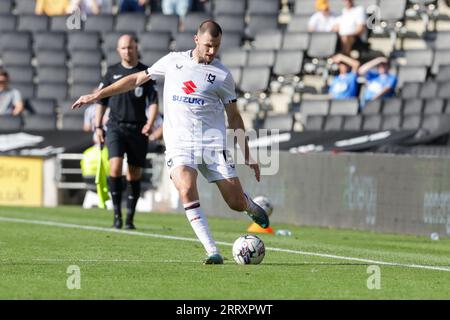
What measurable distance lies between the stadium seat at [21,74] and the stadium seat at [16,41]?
2.27 feet

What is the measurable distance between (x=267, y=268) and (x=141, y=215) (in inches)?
418

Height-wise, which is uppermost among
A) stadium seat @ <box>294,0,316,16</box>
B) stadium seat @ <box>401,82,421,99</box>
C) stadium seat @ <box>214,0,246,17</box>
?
stadium seat @ <box>214,0,246,17</box>

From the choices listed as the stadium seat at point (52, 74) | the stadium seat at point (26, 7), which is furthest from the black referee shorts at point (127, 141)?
the stadium seat at point (26, 7)

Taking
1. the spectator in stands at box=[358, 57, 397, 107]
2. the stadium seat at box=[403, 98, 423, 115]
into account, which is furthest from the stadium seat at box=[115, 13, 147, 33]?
the stadium seat at box=[403, 98, 423, 115]

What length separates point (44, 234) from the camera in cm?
1585

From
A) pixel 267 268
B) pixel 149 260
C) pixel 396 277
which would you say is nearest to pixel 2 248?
pixel 149 260

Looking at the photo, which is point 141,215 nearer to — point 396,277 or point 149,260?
point 149,260

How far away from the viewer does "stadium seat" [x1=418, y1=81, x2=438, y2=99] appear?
22.4 metres

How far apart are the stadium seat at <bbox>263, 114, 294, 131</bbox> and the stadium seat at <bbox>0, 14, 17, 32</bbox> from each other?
901 centimetres

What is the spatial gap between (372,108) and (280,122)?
2350mm

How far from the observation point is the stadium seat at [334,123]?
23.2 m

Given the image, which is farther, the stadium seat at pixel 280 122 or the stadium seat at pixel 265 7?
the stadium seat at pixel 265 7

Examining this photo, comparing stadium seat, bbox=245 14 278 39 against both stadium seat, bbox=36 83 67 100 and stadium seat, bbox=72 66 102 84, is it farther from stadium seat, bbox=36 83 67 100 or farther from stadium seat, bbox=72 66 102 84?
stadium seat, bbox=36 83 67 100

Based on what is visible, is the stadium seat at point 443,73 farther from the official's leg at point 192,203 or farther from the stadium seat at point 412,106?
the official's leg at point 192,203
